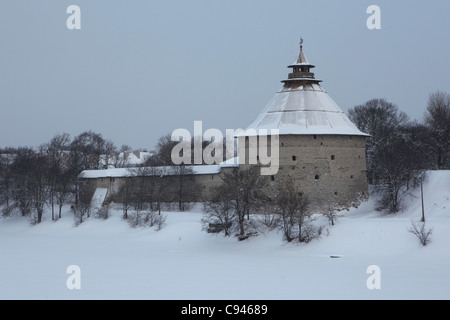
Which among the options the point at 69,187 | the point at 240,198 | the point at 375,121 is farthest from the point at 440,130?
the point at 69,187

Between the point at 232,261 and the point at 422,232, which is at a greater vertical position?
the point at 422,232

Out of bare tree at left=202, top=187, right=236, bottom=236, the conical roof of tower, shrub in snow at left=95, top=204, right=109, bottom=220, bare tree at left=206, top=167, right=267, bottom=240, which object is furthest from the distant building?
shrub in snow at left=95, top=204, right=109, bottom=220

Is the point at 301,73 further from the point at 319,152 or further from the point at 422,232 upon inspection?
the point at 422,232

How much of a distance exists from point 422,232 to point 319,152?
911 cm

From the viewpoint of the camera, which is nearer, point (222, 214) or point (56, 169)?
point (222, 214)

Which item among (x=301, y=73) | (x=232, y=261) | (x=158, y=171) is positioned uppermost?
(x=301, y=73)

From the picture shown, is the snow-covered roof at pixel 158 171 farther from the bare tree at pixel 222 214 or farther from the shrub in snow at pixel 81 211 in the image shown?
the bare tree at pixel 222 214

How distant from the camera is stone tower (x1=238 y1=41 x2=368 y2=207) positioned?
31.9 metres

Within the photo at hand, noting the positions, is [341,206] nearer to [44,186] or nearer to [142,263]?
[142,263]

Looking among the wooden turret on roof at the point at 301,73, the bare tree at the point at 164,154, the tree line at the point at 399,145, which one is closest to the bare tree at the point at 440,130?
the tree line at the point at 399,145

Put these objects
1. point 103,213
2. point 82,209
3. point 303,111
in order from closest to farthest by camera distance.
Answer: point 303,111 < point 103,213 < point 82,209

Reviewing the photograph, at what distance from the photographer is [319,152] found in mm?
31969

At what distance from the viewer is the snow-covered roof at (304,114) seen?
3219cm

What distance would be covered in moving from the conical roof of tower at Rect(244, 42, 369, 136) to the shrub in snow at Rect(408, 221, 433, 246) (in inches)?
331
